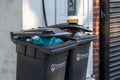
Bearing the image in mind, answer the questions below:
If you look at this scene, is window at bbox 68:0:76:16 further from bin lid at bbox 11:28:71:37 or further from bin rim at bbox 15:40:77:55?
bin rim at bbox 15:40:77:55

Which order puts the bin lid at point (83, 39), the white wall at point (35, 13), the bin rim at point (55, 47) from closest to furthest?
the bin rim at point (55, 47), the bin lid at point (83, 39), the white wall at point (35, 13)

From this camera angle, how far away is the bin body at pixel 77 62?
443cm

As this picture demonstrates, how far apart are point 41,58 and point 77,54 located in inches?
27.9

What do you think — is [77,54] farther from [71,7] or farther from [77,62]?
[71,7]

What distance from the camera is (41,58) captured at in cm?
395

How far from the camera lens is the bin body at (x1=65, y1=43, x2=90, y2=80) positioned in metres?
4.43

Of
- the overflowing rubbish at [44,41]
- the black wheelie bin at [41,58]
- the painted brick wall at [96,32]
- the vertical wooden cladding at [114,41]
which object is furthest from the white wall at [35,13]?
the vertical wooden cladding at [114,41]

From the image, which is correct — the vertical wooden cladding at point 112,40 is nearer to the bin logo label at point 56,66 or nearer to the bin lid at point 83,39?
the bin lid at point 83,39

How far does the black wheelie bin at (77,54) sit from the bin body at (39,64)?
0.66ft

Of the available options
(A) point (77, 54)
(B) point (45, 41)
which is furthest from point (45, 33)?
(A) point (77, 54)

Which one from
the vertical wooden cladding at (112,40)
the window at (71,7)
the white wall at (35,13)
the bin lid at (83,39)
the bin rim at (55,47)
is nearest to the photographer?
the bin rim at (55,47)

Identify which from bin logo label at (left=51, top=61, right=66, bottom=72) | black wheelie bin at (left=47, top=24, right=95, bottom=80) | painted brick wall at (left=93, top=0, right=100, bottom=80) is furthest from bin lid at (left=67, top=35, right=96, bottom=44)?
painted brick wall at (left=93, top=0, right=100, bottom=80)

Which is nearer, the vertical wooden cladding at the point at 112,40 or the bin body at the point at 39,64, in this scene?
the bin body at the point at 39,64

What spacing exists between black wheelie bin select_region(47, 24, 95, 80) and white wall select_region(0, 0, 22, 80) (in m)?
0.77
